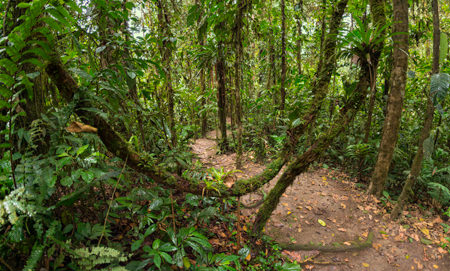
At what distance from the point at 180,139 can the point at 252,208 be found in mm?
1769

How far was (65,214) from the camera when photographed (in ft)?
5.15

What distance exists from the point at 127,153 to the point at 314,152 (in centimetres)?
226

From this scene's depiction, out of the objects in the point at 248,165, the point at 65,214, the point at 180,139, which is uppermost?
the point at 180,139

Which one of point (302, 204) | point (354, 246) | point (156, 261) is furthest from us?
point (302, 204)

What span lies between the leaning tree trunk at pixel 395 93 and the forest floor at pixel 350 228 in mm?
727

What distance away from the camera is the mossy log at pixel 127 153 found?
157 cm

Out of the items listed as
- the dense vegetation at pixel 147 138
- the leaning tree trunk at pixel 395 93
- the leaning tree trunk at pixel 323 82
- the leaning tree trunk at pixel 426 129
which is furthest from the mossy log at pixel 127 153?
the leaning tree trunk at pixel 395 93

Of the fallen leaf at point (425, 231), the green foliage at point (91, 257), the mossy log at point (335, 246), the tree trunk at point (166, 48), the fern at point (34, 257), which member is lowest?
the fallen leaf at point (425, 231)

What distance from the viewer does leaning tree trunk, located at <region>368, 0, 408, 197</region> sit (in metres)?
3.85

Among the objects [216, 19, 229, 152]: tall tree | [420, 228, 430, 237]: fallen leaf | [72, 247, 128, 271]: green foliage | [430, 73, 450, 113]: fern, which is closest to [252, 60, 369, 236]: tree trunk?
[430, 73, 450, 113]: fern

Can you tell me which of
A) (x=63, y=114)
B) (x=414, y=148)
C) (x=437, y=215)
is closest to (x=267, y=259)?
(x=63, y=114)

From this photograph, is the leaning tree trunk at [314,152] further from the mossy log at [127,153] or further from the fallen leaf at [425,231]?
the fallen leaf at [425,231]

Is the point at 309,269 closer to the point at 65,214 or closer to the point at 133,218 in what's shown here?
the point at 133,218

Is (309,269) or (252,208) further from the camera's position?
(252,208)
